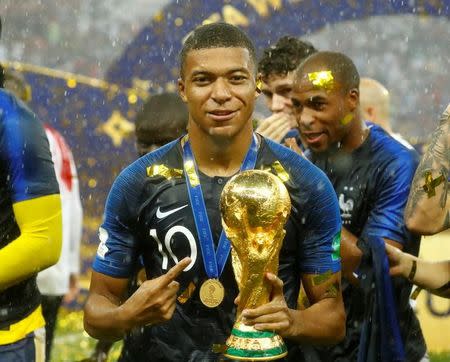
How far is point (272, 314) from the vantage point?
3.10m

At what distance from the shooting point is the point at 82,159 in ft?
31.3

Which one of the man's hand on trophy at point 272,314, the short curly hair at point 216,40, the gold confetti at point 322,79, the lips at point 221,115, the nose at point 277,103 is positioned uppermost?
the short curly hair at point 216,40

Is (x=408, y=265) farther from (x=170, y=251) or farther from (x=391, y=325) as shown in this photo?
(x=170, y=251)

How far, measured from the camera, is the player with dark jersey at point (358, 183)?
5.12 metres

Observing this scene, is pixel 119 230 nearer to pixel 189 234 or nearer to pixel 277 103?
pixel 189 234

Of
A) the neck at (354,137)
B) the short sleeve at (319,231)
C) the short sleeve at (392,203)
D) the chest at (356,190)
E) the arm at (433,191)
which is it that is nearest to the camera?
the short sleeve at (319,231)

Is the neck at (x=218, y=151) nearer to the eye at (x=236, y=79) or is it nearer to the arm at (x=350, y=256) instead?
the eye at (x=236, y=79)

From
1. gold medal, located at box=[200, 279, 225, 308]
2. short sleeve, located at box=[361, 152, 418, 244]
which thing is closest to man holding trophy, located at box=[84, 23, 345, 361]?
gold medal, located at box=[200, 279, 225, 308]

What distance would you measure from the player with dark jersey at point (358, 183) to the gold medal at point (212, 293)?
1620 mm

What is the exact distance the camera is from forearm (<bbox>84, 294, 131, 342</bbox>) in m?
3.47

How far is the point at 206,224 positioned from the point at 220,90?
1.37ft

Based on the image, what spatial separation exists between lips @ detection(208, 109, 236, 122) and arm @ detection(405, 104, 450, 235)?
82 centimetres

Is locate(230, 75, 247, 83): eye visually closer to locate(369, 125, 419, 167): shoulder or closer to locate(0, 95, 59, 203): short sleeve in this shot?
locate(0, 95, 59, 203): short sleeve

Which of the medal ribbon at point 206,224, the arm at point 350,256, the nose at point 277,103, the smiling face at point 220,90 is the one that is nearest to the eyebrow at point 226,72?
the smiling face at point 220,90
